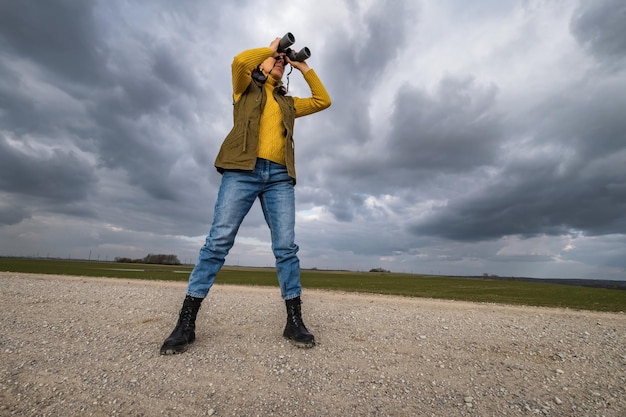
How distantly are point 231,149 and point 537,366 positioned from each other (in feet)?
13.9

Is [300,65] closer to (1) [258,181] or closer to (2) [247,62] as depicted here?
(2) [247,62]

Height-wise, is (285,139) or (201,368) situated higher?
(285,139)

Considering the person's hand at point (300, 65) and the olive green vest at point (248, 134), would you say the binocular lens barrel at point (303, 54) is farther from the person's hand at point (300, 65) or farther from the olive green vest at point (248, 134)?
the olive green vest at point (248, 134)

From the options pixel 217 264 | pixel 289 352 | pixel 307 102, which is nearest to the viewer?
pixel 289 352

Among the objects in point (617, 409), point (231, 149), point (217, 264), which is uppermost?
point (231, 149)

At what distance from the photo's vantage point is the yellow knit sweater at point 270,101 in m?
3.68

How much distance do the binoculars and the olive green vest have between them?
0.52 meters

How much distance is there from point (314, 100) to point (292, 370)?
3.50m

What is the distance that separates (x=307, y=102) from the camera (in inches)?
179

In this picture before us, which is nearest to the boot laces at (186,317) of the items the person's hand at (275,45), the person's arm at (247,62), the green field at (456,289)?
the person's arm at (247,62)

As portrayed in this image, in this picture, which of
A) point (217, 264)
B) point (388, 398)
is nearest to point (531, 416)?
point (388, 398)

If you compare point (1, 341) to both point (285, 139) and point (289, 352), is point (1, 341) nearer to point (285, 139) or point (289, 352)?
point (289, 352)

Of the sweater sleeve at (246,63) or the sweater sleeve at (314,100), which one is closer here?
the sweater sleeve at (246,63)

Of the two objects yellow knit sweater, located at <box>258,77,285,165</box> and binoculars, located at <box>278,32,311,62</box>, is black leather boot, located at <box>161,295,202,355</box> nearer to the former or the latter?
yellow knit sweater, located at <box>258,77,285,165</box>
